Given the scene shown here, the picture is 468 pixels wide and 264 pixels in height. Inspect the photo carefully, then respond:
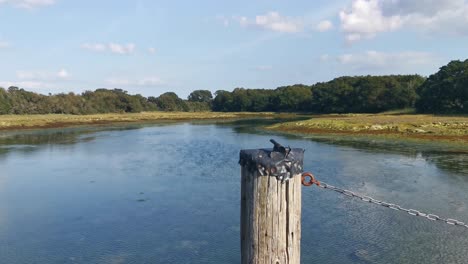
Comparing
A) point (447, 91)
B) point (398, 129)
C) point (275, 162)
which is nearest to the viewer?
point (275, 162)

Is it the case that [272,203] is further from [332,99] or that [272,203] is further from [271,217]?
[332,99]

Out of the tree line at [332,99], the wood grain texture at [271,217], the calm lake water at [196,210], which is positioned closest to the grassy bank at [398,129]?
the calm lake water at [196,210]

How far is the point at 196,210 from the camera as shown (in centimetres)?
1568

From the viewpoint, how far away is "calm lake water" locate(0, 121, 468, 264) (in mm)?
11242

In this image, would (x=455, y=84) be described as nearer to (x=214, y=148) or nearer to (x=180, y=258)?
(x=214, y=148)

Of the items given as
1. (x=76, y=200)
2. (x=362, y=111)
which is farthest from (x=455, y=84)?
(x=76, y=200)

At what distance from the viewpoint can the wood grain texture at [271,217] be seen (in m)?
3.32

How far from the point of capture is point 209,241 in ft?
39.6

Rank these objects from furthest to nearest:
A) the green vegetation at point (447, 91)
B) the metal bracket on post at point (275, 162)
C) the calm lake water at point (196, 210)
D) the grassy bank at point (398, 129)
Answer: the green vegetation at point (447, 91)
the grassy bank at point (398, 129)
the calm lake water at point (196, 210)
the metal bracket on post at point (275, 162)

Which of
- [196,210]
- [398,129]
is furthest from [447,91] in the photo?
[196,210]

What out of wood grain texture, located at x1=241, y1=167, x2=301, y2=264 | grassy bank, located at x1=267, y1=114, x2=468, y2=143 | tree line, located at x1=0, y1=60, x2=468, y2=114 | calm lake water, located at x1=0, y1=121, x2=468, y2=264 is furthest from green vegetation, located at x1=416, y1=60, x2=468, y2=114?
wood grain texture, located at x1=241, y1=167, x2=301, y2=264

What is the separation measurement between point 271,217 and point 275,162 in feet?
1.55

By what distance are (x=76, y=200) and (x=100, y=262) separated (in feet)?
25.6

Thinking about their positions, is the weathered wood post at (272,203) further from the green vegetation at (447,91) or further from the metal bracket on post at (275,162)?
the green vegetation at (447,91)
